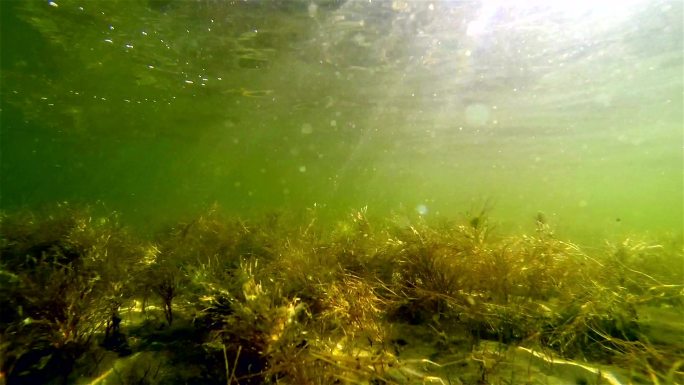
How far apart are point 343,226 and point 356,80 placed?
9708mm

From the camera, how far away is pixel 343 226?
7938 mm

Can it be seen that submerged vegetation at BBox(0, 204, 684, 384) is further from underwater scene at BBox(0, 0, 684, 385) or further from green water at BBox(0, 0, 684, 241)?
green water at BBox(0, 0, 684, 241)

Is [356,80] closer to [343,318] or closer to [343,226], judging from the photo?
[343,226]

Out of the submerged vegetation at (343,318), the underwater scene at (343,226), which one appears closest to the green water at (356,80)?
the underwater scene at (343,226)

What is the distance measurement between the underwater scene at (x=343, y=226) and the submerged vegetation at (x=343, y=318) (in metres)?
0.03

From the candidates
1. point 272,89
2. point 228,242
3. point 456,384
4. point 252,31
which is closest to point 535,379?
point 456,384

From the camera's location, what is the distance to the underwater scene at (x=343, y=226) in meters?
3.42

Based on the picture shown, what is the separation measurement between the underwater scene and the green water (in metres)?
0.11

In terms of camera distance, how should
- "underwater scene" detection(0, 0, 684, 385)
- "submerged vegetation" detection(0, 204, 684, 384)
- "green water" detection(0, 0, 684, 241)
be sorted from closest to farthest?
"submerged vegetation" detection(0, 204, 684, 384)
"underwater scene" detection(0, 0, 684, 385)
"green water" detection(0, 0, 684, 241)

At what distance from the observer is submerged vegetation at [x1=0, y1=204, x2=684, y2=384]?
3168mm

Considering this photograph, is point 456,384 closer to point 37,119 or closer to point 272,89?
point 272,89

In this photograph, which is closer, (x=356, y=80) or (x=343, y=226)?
(x=343, y=226)

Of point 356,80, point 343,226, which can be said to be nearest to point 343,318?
point 343,226


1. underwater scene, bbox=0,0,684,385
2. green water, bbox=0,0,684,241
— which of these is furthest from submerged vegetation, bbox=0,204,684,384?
green water, bbox=0,0,684,241
